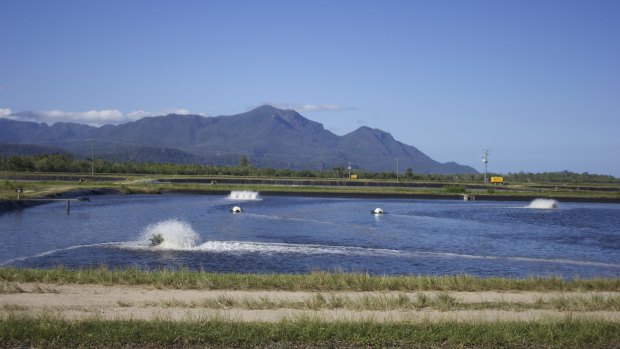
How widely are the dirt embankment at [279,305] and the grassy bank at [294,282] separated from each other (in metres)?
0.49

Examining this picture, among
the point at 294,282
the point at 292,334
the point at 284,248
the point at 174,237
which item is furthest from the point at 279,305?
the point at 174,237

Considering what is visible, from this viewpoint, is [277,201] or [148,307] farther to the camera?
[277,201]

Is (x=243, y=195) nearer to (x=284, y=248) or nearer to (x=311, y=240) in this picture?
(x=311, y=240)

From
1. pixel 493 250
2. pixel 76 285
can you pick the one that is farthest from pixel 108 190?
pixel 76 285

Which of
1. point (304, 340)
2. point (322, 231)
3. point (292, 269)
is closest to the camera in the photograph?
point (304, 340)

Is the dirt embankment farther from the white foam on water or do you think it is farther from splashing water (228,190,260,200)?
splashing water (228,190,260,200)

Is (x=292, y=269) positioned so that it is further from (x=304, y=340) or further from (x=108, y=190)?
(x=108, y=190)

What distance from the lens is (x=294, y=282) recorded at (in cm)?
1847

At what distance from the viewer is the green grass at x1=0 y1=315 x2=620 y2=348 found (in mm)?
12508

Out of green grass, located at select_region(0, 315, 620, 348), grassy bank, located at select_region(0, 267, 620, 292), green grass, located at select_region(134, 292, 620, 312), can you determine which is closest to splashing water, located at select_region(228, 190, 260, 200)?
grassy bank, located at select_region(0, 267, 620, 292)

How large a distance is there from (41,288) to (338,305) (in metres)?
7.70

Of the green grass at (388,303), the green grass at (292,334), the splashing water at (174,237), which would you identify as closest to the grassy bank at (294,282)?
the green grass at (388,303)

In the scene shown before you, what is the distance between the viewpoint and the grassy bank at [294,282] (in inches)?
714

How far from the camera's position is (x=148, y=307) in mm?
15445
